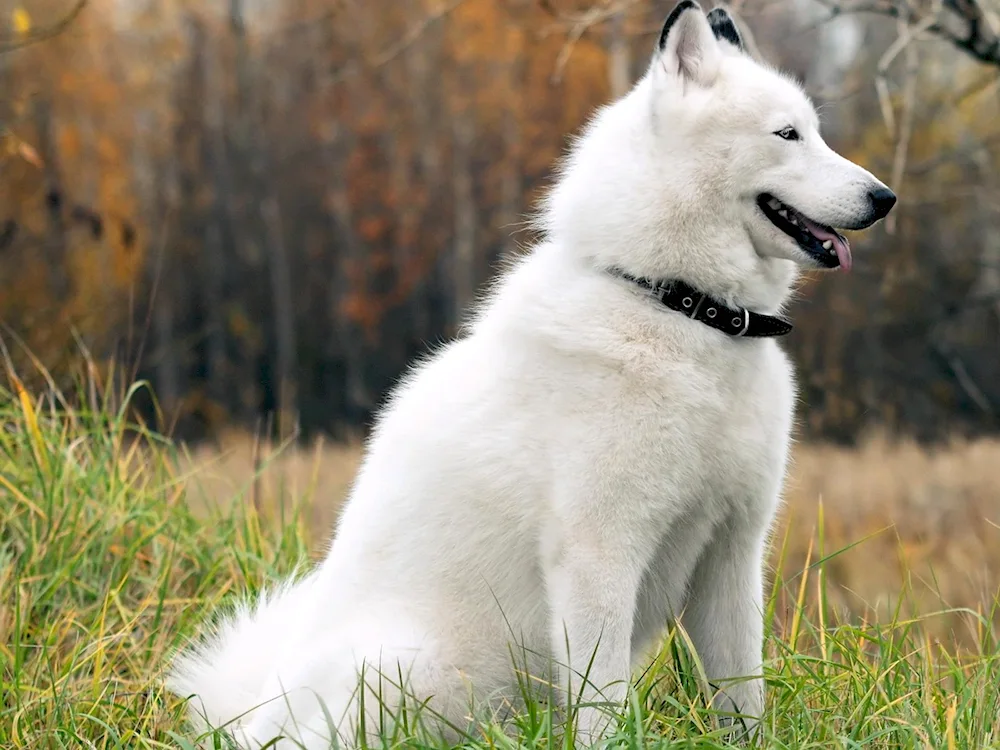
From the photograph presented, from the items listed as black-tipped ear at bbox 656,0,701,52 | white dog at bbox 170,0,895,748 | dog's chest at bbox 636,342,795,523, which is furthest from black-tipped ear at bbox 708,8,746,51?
dog's chest at bbox 636,342,795,523

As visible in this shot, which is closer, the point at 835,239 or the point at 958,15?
the point at 835,239

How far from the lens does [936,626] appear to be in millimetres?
5383

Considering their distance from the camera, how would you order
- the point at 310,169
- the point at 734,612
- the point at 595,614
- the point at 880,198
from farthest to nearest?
the point at 310,169 < the point at 734,612 < the point at 880,198 < the point at 595,614

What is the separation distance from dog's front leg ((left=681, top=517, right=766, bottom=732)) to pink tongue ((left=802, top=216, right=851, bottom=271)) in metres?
0.71

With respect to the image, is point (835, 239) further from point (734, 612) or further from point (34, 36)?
point (34, 36)

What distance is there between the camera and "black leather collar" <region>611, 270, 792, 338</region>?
9.75 ft

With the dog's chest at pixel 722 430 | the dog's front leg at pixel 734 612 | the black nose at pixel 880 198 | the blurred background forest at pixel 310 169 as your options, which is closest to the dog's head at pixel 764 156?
the black nose at pixel 880 198

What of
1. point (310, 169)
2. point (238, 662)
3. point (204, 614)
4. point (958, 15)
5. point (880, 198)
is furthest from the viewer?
point (310, 169)

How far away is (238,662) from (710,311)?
5.34 ft

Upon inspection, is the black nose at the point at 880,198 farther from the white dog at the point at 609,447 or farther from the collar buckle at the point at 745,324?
the collar buckle at the point at 745,324

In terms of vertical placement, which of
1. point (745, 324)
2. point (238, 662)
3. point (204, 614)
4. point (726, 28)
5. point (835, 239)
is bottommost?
point (204, 614)

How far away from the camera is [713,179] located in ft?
9.91

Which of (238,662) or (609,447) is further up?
(609,447)

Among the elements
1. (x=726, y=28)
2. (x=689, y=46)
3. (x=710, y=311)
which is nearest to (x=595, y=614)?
(x=710, y=311)
